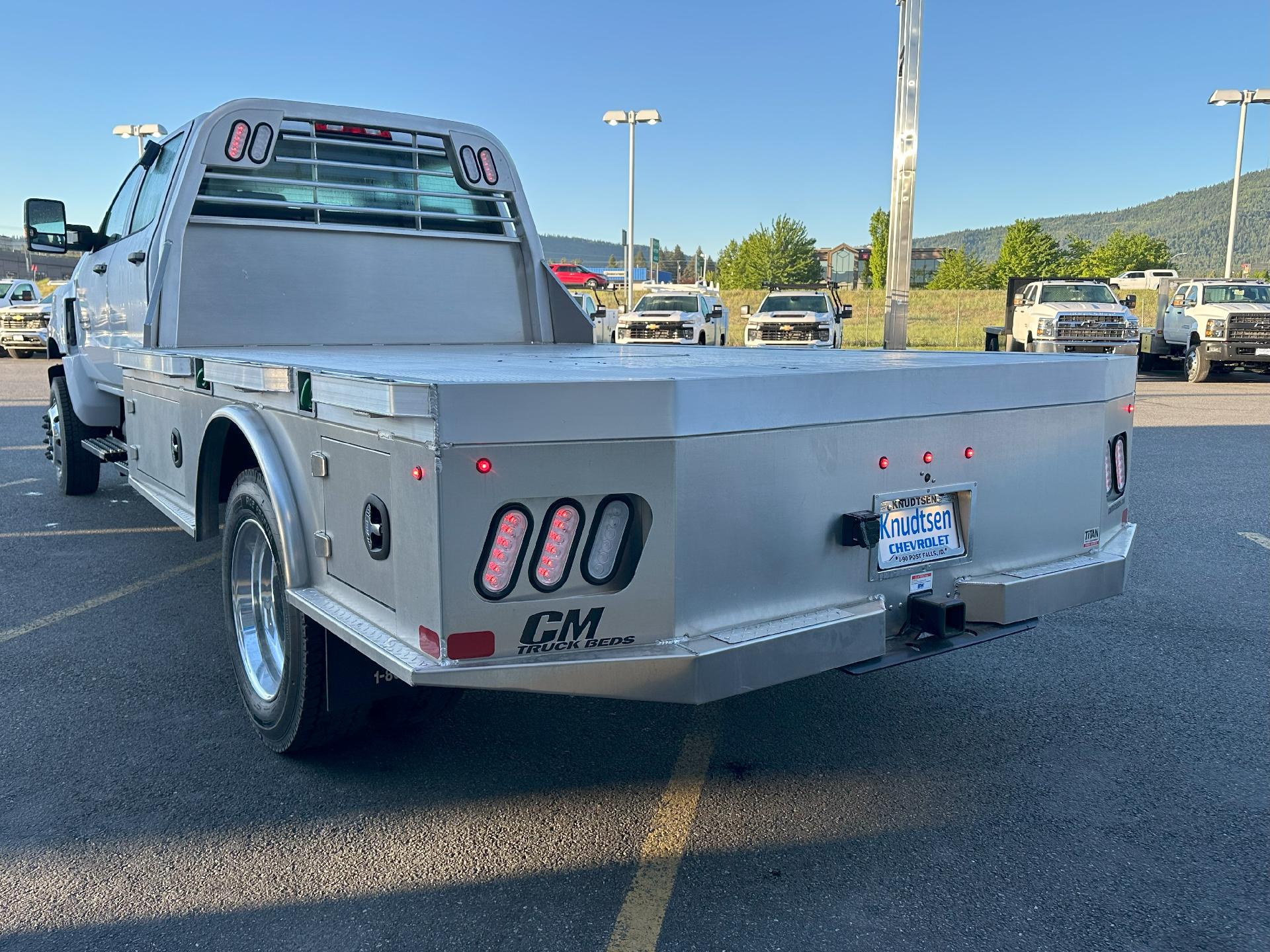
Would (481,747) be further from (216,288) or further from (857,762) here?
(216,288)

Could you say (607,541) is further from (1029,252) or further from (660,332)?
(1029,252)

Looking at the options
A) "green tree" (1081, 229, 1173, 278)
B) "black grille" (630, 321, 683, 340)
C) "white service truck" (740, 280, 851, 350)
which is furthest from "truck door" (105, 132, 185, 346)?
"green tree" (1081, 229, 1173, 278)

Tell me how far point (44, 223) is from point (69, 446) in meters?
2.03

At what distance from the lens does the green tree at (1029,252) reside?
98.0 metres

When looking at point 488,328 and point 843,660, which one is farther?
point 488,328

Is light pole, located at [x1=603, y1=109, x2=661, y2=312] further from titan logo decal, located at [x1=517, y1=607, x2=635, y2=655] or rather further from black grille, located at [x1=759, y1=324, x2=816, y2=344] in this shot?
titan logo decal, located at [x1=517, y1=607, x2=635, y2=655]

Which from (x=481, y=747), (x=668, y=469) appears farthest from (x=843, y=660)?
(x=481, y=747)

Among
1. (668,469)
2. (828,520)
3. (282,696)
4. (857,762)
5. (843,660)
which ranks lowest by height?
(857,762)

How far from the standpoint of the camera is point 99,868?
294 centimetres

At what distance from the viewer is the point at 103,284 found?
21.7 feet

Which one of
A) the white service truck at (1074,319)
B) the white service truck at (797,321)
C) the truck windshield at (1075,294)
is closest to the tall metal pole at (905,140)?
the white service truck at (1074,319)

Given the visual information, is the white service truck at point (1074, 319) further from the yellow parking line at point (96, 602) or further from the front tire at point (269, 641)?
the front tire at point (269, 641)

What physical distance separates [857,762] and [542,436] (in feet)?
6.20

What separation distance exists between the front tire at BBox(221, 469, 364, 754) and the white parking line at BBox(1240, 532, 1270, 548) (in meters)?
6.17
